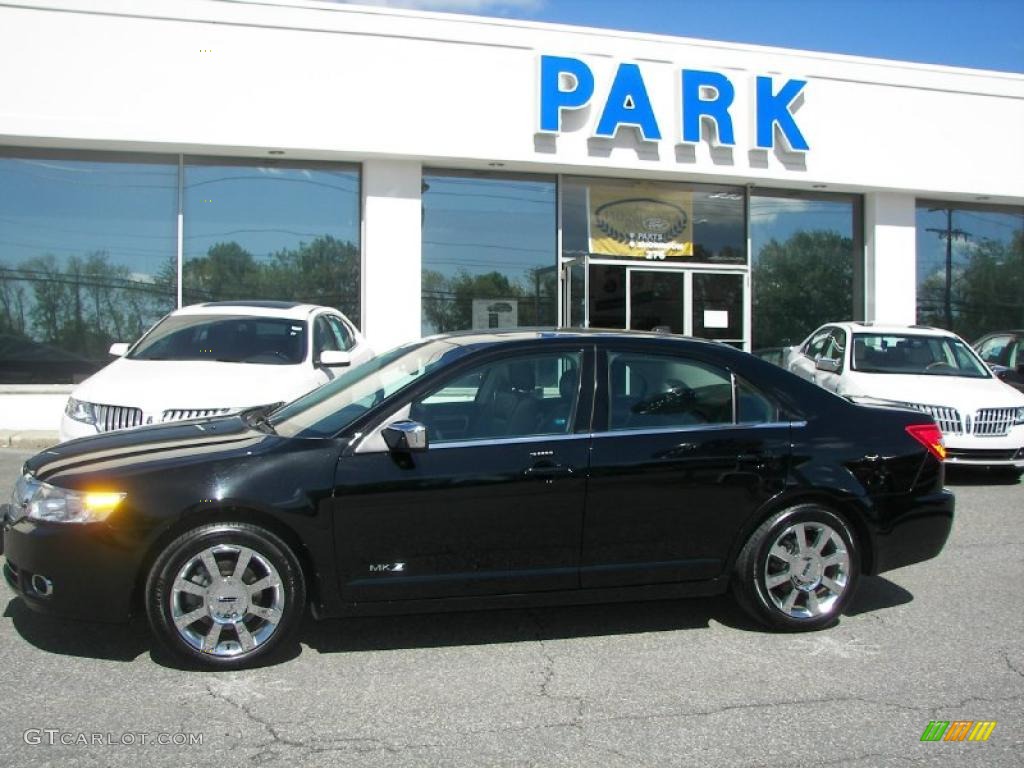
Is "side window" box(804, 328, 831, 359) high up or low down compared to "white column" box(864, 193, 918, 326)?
down

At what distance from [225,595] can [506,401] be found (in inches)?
66.3

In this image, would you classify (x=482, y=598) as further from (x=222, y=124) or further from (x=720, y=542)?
(x=222, y=124)

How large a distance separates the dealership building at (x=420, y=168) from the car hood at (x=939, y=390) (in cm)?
519

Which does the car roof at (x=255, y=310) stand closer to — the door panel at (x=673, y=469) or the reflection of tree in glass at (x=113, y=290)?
the reflection of tree in glass at (x=113, y=290)

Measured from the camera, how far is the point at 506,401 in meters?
5.05

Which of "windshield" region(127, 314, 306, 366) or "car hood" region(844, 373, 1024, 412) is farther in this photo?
"car hood" region(844, 373, 1024, 412)

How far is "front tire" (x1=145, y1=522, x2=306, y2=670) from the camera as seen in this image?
439cm

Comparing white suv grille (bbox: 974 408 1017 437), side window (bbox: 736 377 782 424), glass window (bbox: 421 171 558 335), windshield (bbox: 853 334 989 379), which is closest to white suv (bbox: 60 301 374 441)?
side window (bbox: 736 377 782 424)

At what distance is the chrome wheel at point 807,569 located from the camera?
5.13 m

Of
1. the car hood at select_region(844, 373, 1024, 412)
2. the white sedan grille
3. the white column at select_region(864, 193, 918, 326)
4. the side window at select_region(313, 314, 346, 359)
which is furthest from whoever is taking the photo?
the white column at select_region(864, 193, 918, 326)

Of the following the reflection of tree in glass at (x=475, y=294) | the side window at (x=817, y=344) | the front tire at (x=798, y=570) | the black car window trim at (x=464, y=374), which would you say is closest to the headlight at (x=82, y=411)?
the black car window trim at (x=464, y=374)

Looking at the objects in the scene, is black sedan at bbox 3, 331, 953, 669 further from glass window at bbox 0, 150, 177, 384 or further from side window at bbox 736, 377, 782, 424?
glass window at bbox 0, 150, 177, 384

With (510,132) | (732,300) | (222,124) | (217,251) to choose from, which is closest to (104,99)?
(222,124)

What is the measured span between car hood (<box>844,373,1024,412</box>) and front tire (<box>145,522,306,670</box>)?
24.6ft
